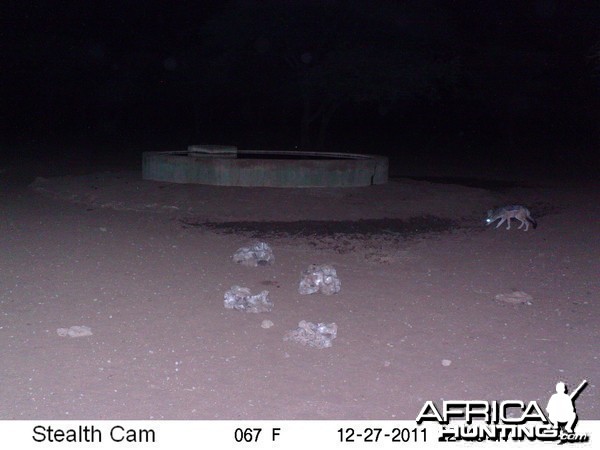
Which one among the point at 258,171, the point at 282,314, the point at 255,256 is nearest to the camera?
the point at 282,314

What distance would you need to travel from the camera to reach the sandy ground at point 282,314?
18.0 ft

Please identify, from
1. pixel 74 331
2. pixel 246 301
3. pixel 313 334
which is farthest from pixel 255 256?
pixel 74 331

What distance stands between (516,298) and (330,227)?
500 centimetres

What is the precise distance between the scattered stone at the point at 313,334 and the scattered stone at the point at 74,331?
1.67 metres

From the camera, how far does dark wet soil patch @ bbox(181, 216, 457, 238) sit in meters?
12.3

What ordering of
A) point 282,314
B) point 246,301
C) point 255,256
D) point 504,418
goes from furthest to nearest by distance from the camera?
1. point 255,256
2. point 246,301
3. point 282,314
4. point 504,418

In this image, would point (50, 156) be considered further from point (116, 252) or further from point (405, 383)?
point (405, 383)

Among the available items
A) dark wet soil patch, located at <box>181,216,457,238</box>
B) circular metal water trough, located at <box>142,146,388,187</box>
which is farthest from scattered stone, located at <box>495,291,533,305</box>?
circular metal water trough, located at <box>142,146,388,187</box>

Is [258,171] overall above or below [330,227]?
above

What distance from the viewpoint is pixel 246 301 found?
7641 mm

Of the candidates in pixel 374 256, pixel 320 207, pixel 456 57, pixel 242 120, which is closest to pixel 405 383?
pixel 374 256

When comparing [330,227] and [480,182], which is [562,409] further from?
[480,182]

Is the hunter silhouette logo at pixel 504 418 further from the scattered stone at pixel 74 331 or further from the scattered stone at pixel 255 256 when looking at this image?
the scattered stone at pixel 255 256

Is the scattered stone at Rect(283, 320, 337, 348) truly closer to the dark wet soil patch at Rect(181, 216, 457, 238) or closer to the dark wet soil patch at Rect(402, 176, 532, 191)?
the dark wet soil patch at Rect(181, 216, 457, 238)
